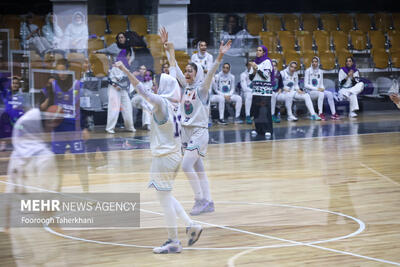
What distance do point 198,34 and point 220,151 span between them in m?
3.86

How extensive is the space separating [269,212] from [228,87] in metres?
8.06

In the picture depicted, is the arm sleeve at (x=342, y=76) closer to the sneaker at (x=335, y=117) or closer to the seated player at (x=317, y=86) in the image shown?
the seated player at (x=317, y=86)

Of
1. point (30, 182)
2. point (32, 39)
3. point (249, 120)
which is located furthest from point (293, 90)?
point (30, 182)

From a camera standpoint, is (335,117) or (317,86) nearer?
(335,117)

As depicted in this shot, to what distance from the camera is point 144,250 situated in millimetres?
5625

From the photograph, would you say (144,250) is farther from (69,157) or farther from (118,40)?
(118,40)

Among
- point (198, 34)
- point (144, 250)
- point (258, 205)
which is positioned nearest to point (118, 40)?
point (198, 34)

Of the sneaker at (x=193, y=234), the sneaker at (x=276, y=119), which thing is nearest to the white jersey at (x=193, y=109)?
the sneaker at (x=193, y=234)

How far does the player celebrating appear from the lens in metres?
6.93

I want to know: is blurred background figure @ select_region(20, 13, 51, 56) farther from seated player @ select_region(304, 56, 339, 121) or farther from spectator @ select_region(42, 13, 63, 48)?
seated player @ select_region(304, 56, 339, 121)

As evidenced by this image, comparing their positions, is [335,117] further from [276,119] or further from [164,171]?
[164,171]

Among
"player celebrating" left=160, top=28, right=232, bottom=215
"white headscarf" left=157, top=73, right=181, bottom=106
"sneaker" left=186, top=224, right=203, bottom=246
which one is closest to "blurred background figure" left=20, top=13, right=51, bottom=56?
"player celebrating" left=160, top=28, right=232, bottom=215

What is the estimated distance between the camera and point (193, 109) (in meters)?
7.08

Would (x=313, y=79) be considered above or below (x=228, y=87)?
above
